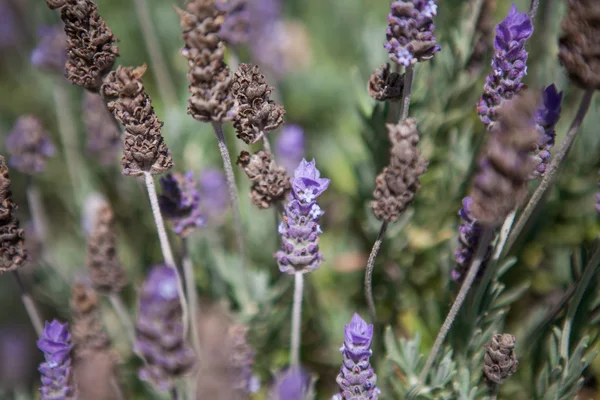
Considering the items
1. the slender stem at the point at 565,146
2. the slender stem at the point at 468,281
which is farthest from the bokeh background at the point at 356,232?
the slender stem at the point at 565,146

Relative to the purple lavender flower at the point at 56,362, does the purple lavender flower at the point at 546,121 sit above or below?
above

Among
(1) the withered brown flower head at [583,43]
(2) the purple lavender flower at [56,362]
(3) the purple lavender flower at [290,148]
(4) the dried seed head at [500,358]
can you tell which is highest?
(1) the withered brown flower head at [583,43]

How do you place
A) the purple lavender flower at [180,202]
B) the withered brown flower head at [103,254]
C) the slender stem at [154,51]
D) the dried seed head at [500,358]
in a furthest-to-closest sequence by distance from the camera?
the slender stem at [154,51] < the withered brown flower head at [103,254] < the purple lavender flower at [180,202] < the dried seed head at [500,358]

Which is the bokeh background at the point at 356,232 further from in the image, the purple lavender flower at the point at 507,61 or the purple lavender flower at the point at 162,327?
the purple lavender flower at the point at 162,327

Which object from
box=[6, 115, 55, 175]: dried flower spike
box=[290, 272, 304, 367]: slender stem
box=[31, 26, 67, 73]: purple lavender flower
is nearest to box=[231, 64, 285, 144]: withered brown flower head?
box=[290, 272, 304, 367]: slender stem

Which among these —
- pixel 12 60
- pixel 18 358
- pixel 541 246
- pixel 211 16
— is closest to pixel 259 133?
pixel 211 16

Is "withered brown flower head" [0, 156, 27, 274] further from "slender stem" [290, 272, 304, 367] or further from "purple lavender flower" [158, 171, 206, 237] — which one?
"slender stem" [290, 272, 304, 367]

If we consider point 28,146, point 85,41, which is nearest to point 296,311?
point 85,41

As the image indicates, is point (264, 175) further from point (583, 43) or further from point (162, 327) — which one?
point (583, 43)
